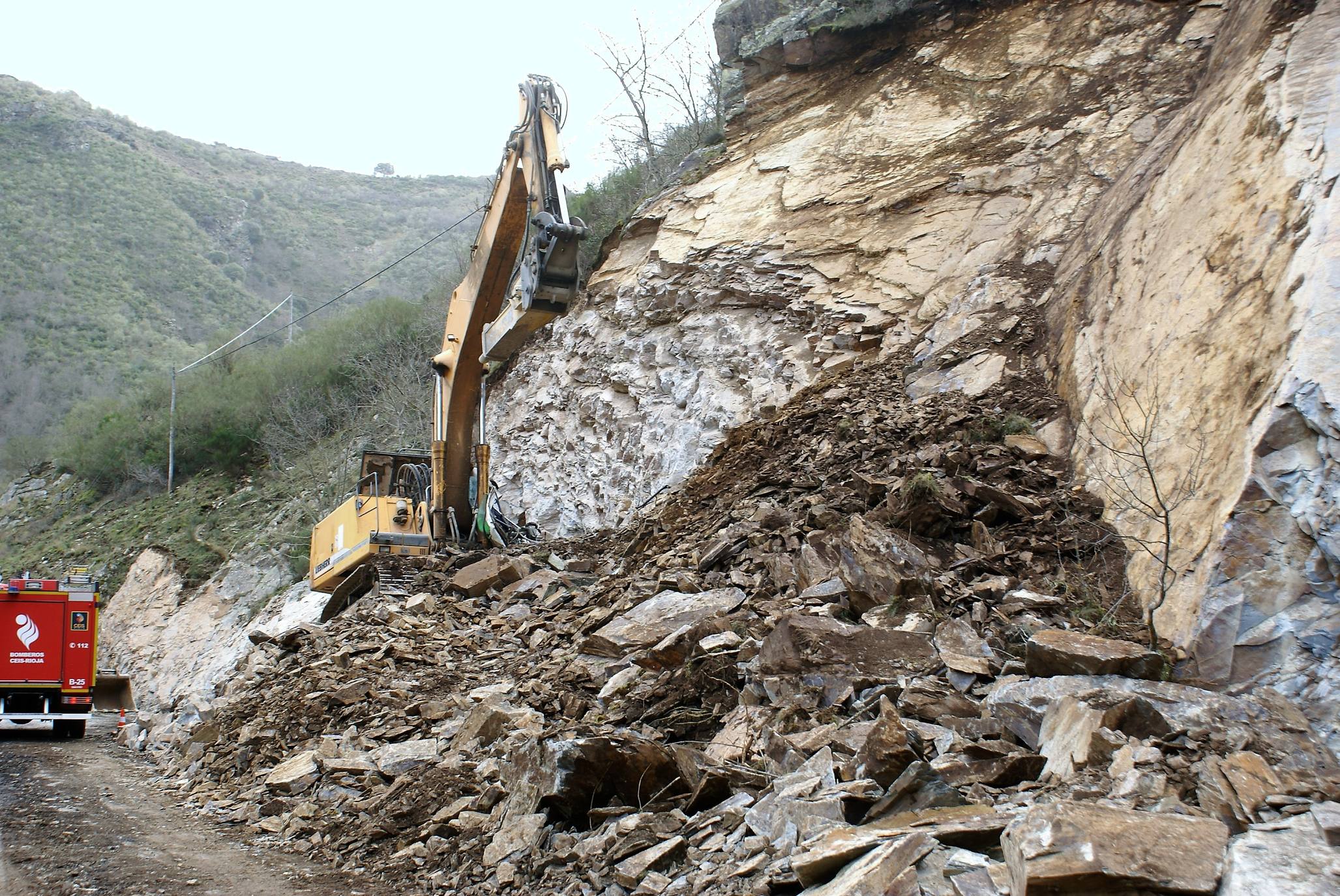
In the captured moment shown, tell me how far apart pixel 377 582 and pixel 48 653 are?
5.07 metres

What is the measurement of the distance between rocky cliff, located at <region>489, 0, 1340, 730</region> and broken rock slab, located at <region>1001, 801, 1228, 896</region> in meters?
1.38

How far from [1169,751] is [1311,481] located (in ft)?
4.60

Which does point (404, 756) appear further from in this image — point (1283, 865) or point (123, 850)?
point (1283, 865)

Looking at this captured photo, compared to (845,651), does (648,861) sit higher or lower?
lower

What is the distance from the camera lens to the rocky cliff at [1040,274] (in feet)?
14.1

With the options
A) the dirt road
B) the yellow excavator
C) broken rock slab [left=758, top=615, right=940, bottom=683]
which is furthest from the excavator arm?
broken rock slab [left=758, top=615, right=940, bottom=683]

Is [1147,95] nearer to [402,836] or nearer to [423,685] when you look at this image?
[423,685]

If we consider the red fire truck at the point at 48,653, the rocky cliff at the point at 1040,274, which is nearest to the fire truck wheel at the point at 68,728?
the red fire truck at the point at 48,653

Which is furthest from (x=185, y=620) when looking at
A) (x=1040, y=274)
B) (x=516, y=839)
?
(x=516, y=839)

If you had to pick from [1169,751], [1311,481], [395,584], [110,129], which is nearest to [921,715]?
[1169,751]

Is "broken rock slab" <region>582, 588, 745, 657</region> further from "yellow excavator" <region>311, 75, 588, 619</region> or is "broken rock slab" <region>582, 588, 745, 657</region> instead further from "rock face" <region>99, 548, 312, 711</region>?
"rock face" <region>99, 548, 312, 711</region>

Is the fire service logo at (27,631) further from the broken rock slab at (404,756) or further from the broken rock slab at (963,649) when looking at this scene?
the broken rock slab at (963,649)

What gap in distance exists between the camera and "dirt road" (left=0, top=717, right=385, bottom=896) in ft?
Answer: 15.6

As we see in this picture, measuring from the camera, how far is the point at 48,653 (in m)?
12.1
